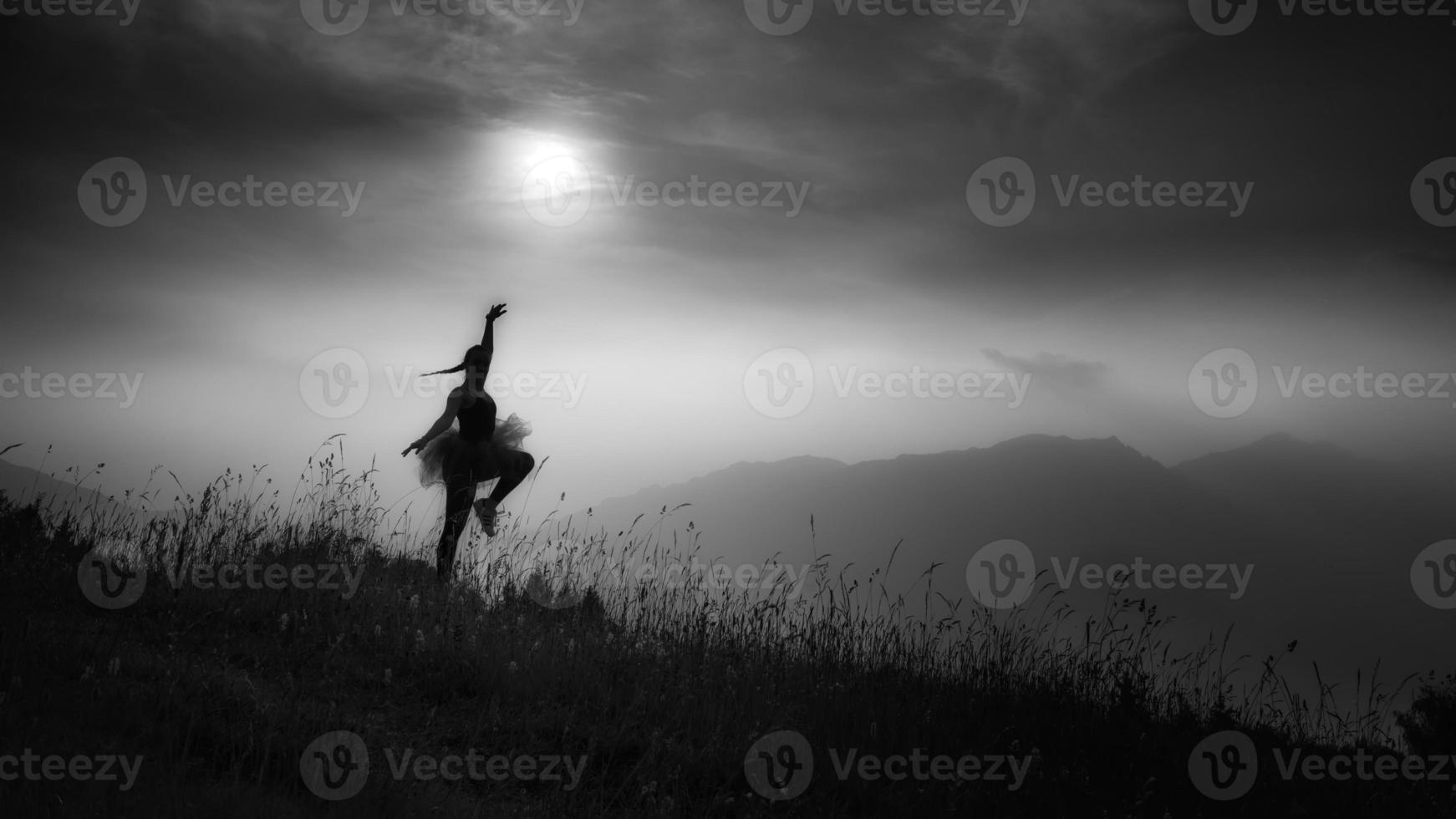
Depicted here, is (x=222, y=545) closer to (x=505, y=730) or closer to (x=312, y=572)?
(x=312, y=572)

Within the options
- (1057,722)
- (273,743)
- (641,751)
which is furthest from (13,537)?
(1057,722)

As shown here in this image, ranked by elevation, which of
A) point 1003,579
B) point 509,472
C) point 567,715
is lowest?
point 567,715

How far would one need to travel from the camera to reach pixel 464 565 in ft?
26.9

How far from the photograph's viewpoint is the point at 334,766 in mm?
3760

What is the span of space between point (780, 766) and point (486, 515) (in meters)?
5.68

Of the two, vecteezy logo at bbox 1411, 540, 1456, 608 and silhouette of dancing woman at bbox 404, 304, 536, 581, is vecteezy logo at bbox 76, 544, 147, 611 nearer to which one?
silhouette of dancing woman at bbox 404, 304, 536, 581

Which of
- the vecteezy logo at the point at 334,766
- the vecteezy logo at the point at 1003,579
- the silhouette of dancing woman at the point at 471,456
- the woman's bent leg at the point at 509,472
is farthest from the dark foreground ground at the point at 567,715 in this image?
the woman's bent leg at the point at 509,472

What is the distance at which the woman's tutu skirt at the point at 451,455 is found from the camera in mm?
8977
